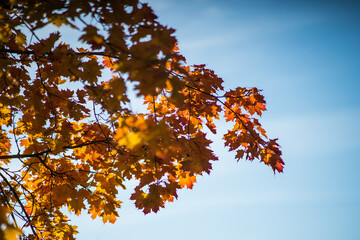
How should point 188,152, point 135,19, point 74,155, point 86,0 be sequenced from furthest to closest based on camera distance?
point 74,155 < point 188,152 < point 135,19 < point 86,0

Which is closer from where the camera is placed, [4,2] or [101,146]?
[4,2]

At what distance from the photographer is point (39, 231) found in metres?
3.52

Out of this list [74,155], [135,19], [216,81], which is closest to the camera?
[135,19]

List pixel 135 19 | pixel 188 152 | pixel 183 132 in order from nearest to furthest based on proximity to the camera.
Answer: pixel 135 19, pixel 188 152, pixel 183 132

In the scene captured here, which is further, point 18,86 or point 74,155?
point 74,155

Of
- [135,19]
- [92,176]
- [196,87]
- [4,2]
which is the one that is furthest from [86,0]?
[92,176]

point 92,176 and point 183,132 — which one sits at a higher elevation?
point 183,132

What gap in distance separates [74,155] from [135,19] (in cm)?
248

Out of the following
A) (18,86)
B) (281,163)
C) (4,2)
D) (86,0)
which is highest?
(18,86)

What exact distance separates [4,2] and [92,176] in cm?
237

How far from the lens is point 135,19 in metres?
2.40

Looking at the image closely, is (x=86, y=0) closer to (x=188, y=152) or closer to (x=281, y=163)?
(x=188, y=152)

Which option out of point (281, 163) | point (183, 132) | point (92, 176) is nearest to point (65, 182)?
point (92, 176)

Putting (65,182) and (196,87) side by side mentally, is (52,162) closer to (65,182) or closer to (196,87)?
(65,182)
